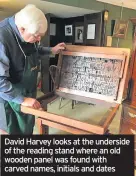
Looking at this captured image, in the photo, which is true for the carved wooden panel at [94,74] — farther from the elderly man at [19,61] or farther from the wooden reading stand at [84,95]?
the elderly man at [19,61]

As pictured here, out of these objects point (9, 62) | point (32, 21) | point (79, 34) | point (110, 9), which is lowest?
point (9, 62)

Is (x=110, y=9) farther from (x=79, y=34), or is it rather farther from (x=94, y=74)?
(x=94, y=74)

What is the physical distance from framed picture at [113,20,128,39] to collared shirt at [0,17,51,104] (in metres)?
2.43

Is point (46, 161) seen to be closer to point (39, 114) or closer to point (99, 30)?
point (39, 114)

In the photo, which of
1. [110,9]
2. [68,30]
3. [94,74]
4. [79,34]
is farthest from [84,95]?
[68,30]

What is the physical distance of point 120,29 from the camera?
11.1 feet

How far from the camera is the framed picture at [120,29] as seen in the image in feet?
10.9

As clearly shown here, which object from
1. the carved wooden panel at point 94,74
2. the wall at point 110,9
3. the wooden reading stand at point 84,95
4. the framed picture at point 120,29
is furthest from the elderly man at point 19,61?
the framed picture at point 120,29

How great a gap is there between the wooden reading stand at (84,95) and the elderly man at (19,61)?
12cm

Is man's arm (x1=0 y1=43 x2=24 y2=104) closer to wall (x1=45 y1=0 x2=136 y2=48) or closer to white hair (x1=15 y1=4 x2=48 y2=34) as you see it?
white hair (x1=15 y1=4 x2=48 y2=34)

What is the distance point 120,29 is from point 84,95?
2413 mm

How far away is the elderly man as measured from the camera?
3.66ft

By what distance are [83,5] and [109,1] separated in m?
0.53

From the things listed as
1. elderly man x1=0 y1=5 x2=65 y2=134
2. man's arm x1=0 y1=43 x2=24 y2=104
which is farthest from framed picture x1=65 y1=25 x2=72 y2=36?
man's arm x1=0 y1=43 x2=24 y2=104
